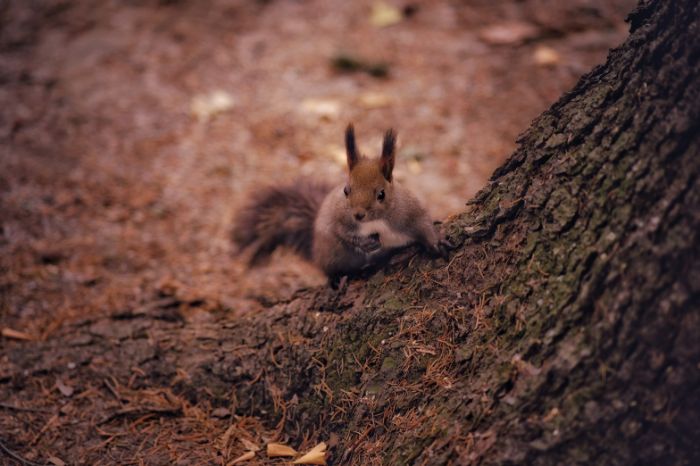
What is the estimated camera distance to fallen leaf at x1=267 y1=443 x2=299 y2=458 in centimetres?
228

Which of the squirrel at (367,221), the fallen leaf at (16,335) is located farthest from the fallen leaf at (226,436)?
the fallen leaf at (16,335)

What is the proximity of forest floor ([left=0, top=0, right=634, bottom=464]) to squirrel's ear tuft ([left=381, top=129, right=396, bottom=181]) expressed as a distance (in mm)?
825

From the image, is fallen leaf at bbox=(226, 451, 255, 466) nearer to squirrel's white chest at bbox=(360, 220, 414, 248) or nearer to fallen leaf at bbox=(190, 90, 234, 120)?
squirrel's white chest at bbox=(360, 220, 414, 248)

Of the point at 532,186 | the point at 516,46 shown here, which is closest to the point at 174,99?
the point at 516,46

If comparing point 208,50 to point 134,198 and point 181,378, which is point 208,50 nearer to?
point 134,198

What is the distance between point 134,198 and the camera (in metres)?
4.27

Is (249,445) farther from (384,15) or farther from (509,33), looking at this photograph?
(384,15)

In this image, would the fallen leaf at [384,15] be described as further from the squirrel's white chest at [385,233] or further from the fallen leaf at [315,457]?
the fallen leaf at [315,457]

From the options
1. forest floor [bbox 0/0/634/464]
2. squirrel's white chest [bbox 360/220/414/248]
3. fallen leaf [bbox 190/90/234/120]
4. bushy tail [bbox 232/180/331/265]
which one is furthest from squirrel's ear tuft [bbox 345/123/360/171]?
fallen leaf [bbox 190/90/234/120]

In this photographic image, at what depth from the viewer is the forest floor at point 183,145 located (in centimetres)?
264

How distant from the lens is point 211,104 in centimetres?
500

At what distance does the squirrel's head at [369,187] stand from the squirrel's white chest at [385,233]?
4 centimetres

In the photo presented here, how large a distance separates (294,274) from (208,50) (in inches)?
105

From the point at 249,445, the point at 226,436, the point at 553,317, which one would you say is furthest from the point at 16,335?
the point at 553,317
